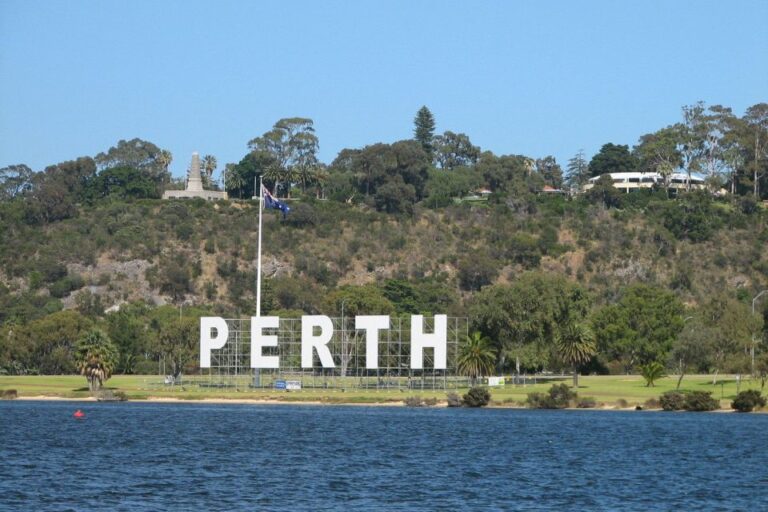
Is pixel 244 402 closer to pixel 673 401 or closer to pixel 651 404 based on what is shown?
pixel 651 404

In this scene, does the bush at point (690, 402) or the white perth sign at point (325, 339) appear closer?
the bush at point (690, 402)

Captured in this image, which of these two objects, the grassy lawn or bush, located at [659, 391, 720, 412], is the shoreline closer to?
the grassy lawn

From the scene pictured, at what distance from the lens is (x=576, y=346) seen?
13775 centimetres

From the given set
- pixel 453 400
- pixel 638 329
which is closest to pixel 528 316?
pixel 638 329

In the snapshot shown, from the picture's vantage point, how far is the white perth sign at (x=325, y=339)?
123688 millimetres

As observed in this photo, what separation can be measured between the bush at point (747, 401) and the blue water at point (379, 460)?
5.15ft

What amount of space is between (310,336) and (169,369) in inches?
1698

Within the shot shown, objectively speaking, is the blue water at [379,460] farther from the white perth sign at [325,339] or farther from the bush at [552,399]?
the white perth sign at [325,339]

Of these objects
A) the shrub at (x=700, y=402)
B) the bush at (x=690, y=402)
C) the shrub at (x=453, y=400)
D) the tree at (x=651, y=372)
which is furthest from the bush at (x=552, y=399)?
the tree at (x=651, y=372)

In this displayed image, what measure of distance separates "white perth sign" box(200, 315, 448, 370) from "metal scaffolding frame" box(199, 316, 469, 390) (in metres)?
2.29

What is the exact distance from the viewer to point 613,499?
63219mm

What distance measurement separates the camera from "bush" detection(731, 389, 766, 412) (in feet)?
384

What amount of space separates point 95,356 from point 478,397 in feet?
120

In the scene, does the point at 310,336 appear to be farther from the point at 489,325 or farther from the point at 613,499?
the point at 613,499
